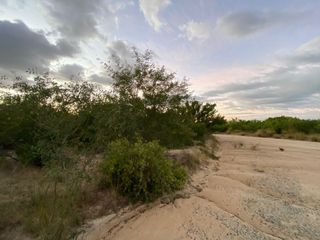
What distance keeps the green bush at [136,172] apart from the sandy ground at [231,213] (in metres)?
0.36

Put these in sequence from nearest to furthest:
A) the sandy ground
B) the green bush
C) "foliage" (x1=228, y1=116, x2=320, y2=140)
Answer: the sandy ground → the green bush → "foliage" (x1=228, y1=116, x2=320, y2=140)

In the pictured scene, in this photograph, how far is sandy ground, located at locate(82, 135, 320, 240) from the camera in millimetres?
4805

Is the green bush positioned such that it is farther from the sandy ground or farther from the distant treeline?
the distant treeline

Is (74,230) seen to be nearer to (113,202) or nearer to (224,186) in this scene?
(113,202)

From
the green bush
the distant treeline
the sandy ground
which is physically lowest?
the sandy ground

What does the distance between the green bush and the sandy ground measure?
14.0 inches

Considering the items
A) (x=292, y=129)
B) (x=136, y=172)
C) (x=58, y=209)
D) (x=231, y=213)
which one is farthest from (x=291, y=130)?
(x=58, y=209)

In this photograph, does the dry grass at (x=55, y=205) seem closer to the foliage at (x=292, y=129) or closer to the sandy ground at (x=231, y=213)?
the sandy ground at (x=231, y=213)

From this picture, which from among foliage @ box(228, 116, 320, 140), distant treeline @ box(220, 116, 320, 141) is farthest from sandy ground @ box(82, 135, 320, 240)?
foliage @ box(228, 116, 320, 140)

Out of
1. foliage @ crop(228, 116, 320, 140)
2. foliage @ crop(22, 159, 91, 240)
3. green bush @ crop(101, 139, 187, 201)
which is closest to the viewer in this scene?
foliage @ crop(22, 159, 91, 240)

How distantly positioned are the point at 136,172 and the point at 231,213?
2.03 m

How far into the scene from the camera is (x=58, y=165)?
4004mm

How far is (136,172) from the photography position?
577 cm

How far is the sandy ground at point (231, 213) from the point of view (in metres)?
4.80
